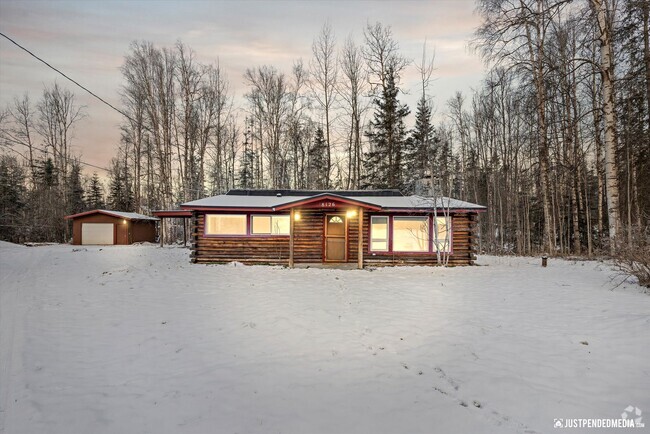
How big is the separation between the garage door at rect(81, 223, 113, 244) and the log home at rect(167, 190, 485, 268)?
15.8 meters

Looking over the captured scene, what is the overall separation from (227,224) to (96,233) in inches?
695

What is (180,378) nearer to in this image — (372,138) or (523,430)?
(523,430)

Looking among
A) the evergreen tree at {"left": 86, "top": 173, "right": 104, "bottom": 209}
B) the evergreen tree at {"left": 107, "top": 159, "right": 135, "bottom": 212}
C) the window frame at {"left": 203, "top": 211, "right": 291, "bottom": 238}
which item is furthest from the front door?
the evergreen tree at {"left": 86, "top": 173, "right": 104, "bottom": 209}

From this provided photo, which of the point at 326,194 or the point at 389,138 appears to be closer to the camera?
the point at 326,194

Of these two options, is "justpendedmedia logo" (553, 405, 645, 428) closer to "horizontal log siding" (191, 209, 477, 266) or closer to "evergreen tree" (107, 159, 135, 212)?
"horizontal log siding" (191, 209, 477, 266)

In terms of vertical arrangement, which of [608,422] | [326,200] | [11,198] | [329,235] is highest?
[11,198]

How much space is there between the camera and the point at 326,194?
40.3ft

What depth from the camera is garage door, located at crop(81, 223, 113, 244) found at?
24.1m

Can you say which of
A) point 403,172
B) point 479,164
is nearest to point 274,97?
Answer: point 403,172

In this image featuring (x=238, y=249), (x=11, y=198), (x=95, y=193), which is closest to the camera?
(x=238, y=249)

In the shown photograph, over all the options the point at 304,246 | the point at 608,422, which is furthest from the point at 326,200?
the point at 608,422

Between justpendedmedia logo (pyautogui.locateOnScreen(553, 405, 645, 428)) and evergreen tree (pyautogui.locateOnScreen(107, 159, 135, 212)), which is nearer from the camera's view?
justpendedmedia logo (pyautogui.locateOnScreen(553, 405, 645, 428))

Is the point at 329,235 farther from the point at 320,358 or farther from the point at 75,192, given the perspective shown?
the point at 75,192

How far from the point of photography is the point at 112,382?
3832 millimetres
